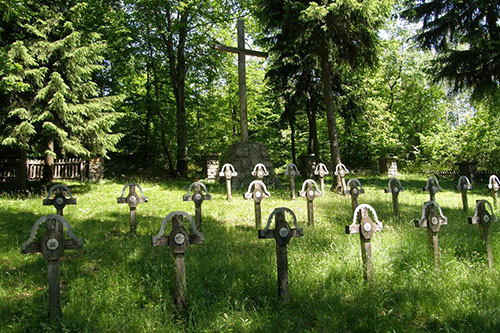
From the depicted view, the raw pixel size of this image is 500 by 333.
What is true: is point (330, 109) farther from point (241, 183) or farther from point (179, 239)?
point (179, 239)

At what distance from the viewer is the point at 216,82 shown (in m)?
24.9

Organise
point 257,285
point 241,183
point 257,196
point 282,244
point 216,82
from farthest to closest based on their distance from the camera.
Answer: point 216,82
point 241,183
point 257,196
point 257,285
point 282,244

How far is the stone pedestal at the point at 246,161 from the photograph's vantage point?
42.1ft

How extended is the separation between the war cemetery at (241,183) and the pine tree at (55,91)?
0.06 meters

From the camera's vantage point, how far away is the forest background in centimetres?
1062

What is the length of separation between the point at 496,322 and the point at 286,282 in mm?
2058

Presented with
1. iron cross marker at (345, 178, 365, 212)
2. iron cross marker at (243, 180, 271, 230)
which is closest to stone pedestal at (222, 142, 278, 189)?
iron cross marker at (345, 178, 365, 212)

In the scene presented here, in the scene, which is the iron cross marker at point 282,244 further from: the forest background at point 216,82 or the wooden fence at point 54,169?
the wooden fence at point 54,169

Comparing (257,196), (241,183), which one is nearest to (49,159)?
(241,183)

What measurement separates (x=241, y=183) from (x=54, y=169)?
985cm

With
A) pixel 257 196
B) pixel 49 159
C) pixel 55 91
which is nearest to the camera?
pixel 257 196

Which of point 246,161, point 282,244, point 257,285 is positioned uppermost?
point 246,161

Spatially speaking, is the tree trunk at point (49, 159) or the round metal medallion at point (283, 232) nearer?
the round metal medallion at point (283, 232)

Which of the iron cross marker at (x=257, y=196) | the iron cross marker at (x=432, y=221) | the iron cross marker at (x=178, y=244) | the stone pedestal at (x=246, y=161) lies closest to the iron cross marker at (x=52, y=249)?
the iron cross marker at (x=178, y=244)
